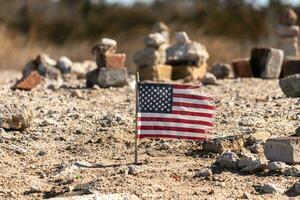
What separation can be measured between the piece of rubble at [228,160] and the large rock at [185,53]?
1051 cm

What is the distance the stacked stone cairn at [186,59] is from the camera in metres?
19.7

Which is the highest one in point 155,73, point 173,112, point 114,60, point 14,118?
point 114,60

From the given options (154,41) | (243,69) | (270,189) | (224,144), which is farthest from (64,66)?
(270,189)

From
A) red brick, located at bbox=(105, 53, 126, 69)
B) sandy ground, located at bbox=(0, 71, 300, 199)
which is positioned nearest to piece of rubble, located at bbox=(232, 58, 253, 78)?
red brick, located at bbox=(105, 53, 126, 69)

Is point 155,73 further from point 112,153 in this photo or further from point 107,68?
point 112,153

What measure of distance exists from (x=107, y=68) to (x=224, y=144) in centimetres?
756

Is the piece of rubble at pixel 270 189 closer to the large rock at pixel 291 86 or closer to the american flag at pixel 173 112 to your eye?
the american flag at pixel 173 112

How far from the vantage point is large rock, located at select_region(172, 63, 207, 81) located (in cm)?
1970

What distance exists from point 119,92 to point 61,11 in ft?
104

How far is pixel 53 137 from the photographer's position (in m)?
11.1

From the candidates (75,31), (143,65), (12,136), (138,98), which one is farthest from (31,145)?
(75,31)

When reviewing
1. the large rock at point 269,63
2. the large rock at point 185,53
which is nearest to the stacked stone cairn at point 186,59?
the large rock at point 185,53

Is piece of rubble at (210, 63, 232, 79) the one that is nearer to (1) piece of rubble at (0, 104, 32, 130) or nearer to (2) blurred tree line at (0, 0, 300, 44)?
(1) piece of rubble at (0, 104, 32, 130)

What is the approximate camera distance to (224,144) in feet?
32.8
